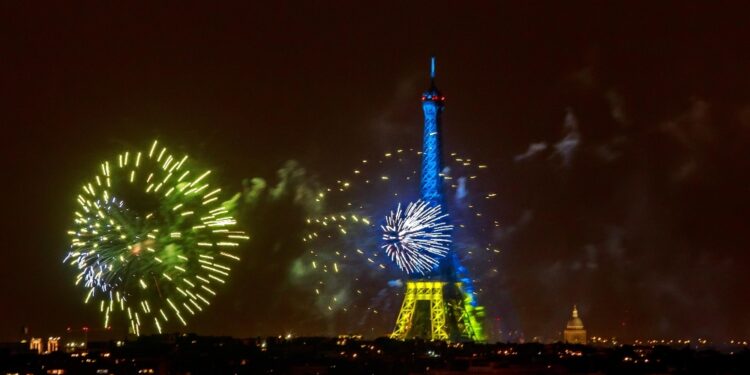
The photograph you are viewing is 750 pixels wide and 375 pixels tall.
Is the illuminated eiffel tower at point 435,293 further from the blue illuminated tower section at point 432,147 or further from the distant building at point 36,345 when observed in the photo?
the distant building at point 36,345

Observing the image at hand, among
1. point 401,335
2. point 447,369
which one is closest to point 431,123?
point 401,335

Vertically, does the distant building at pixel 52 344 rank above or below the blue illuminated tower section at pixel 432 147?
below

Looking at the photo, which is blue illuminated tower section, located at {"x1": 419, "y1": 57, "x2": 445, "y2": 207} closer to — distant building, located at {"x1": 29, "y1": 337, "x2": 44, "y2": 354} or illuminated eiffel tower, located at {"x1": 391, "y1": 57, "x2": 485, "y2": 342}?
illuminated eiffel tower, located at {"x1": 391, "y1": 57, "x2": 485, "y2": 342}

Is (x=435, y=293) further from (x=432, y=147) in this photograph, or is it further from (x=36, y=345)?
(x=36, y=345)

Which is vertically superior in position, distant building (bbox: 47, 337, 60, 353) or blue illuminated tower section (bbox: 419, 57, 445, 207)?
blue illuminated tower section (bbox: 419, 57, 445, 207)

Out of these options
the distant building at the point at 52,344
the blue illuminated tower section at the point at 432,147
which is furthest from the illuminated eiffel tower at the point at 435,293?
the distant building at the point at 52,344

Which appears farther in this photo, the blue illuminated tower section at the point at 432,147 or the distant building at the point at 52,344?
the distant building at the point at 52,344

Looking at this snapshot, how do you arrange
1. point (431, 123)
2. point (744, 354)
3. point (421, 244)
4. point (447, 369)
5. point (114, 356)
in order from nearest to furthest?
point (421, 244) → point (447, 369) → point (114, 356) → point (431, 123) → point (744, 354)

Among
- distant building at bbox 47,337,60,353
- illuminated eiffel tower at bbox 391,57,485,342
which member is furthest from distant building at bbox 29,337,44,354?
illuminated eiffel tower at bbox 391,57,485,342

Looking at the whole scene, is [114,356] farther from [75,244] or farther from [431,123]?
[75,244]
